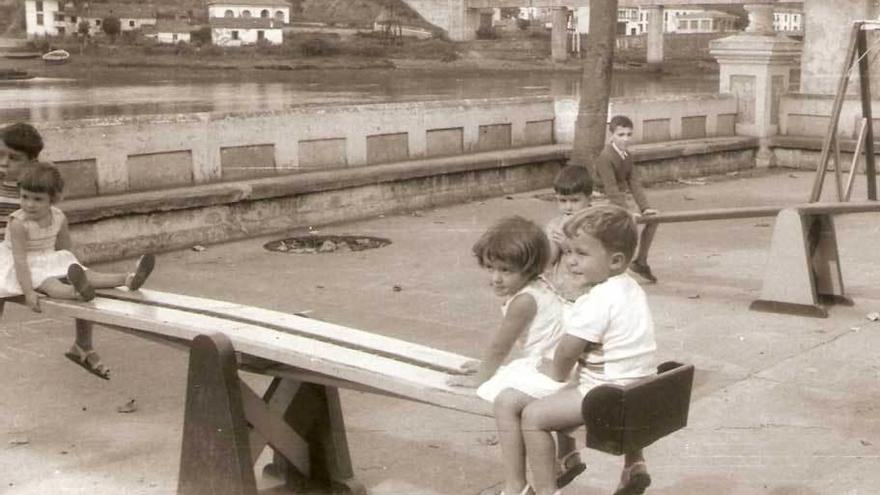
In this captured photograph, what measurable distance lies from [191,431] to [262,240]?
6.92 metres

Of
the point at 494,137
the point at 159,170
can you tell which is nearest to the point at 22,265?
the point at 159,170

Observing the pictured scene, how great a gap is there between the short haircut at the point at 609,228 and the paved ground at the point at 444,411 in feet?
4.23

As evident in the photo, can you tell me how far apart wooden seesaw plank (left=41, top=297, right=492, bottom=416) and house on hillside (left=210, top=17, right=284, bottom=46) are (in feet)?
80.7

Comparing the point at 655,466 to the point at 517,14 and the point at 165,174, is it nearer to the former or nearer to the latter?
the point at 165,174

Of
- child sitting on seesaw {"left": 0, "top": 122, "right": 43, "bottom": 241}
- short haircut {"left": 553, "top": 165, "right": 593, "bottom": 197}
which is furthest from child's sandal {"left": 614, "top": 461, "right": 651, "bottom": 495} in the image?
child sitting on seesaw {"left": 0, "top": 122, "right": 43, "bottom": 241}

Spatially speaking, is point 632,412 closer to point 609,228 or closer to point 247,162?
point 609,228

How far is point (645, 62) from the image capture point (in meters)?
46.7

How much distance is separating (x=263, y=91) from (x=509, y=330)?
2071 cm

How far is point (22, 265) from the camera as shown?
242 inches

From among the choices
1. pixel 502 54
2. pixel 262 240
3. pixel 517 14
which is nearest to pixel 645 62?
pixel 517 14

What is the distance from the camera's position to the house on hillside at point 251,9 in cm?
3105

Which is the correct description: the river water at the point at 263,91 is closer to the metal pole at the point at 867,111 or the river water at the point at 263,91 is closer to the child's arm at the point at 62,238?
the metal pole at the point at 867,111

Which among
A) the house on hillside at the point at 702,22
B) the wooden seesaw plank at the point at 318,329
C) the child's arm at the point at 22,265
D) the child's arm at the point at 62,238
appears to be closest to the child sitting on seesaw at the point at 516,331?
the wooden seesaw plank at the point at 318,329

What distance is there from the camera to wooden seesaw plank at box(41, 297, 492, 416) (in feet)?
14.8
